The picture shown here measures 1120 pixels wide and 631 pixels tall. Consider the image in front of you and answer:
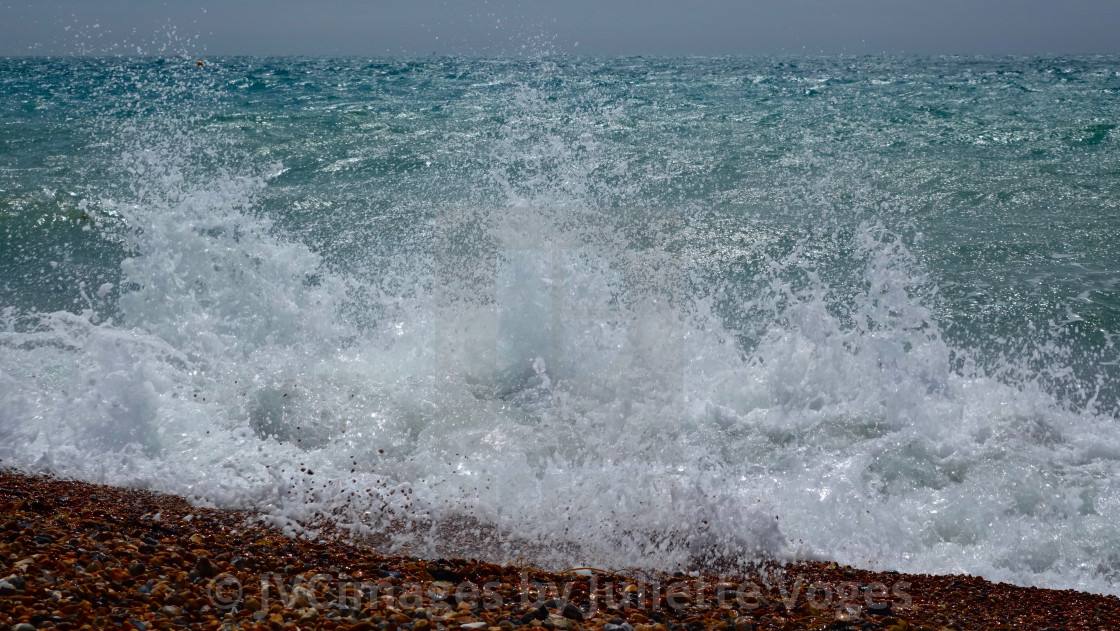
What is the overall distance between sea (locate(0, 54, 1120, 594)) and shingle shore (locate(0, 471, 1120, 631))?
41cm

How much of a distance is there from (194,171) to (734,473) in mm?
9133

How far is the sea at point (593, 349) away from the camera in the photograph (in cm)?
433

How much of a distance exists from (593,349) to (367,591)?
3400mm

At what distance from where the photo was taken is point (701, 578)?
3.62 m

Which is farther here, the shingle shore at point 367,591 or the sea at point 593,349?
the sea at point 593,349

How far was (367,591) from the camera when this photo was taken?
299 centimetres

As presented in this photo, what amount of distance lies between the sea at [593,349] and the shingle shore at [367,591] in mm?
410

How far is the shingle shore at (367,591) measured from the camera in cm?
265

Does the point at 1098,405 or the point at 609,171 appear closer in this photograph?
the point at 1098,405

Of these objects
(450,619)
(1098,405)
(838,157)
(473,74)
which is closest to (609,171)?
(838,157)

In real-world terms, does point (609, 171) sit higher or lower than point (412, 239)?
higher

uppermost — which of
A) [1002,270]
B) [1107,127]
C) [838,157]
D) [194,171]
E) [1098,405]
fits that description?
[1107,127]

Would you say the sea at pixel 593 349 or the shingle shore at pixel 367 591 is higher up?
the sea at pixel 593 349

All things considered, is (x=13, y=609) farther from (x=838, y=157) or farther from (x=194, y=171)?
(x=838, y=157)
